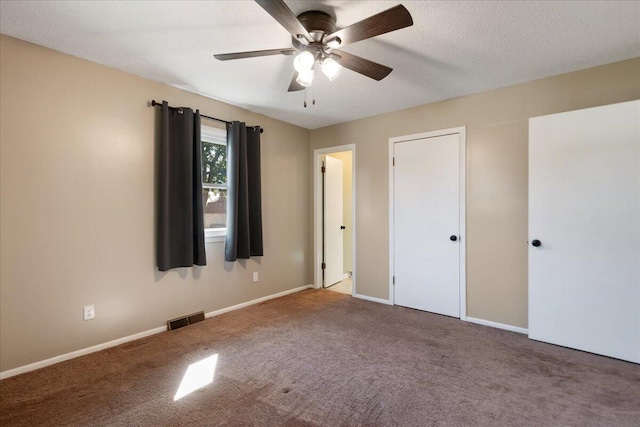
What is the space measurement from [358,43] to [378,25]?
0.70 metres

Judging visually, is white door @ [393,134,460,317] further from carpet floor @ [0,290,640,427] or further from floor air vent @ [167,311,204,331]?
floor air vent @ [167,311,204,331]

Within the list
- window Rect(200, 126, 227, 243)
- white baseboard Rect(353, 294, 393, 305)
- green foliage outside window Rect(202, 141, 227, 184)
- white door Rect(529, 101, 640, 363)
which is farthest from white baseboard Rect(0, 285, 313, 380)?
white door Rect(529, 101, 640, 363)

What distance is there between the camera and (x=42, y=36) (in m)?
2.19

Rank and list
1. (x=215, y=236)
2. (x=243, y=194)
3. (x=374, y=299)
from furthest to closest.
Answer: (x=374, y=299) → (x=243, y=194) → (x=215, y=236)

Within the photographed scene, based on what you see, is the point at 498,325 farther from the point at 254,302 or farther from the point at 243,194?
the point at 243,194

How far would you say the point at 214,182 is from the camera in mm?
3549

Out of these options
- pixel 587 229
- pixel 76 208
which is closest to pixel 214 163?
pixel 76 208

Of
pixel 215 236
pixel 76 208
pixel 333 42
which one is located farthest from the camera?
pixel 215 236

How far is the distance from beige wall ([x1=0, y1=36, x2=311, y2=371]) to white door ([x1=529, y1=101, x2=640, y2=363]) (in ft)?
11.1

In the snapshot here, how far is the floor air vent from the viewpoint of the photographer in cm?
305

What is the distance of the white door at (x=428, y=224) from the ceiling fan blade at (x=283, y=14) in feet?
7.41

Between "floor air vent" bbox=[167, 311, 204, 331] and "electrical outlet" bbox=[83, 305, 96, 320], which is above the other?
"electrical outlet" bbox=[83, 305, 96, 320]

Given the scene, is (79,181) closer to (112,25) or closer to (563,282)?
(112,25)

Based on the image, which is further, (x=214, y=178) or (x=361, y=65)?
(x=214, y=178)
